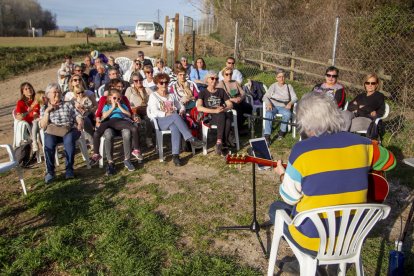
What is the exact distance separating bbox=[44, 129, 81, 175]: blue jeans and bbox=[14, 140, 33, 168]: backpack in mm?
665

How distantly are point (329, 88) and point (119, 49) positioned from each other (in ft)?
73.0

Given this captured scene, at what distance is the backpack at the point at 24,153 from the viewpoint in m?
5.13

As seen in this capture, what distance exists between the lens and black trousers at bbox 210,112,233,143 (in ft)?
18.4

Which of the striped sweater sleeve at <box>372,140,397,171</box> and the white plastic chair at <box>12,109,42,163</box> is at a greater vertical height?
the striped sweater sleeve at <box>372,140,397,171</box>

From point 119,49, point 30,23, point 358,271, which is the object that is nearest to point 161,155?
point 358,271

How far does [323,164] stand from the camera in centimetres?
204

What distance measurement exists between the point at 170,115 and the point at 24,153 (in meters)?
2.19

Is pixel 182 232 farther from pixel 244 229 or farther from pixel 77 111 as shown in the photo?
pixel 77 111

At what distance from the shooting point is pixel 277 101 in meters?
6.41

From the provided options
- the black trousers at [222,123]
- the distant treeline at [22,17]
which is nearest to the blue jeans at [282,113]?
the black trousers at [222,123]

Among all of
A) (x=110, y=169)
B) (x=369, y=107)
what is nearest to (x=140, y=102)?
(x=110, y=169)

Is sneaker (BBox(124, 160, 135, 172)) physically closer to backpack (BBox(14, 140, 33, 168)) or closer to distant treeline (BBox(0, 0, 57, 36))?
backpack (BBox(14, 140, 33, 168))

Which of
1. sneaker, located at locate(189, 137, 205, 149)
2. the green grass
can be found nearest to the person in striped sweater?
sneaker, located at locate(189, 137, 205, 149)

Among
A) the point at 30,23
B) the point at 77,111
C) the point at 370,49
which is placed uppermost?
the point at 30,23
